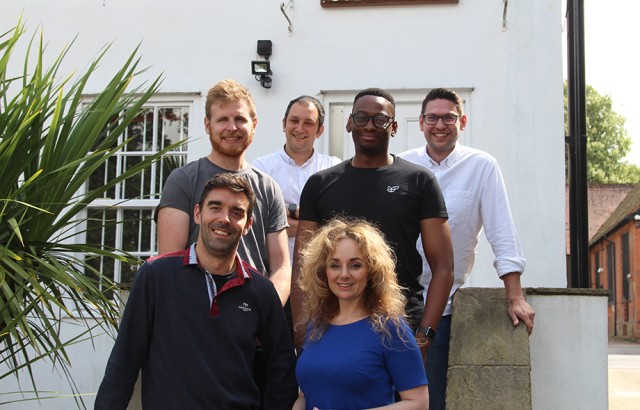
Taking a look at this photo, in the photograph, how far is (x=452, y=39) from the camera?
23.5ft

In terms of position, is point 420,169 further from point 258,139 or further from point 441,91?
point 258,139

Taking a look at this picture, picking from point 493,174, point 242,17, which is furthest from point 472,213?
point 242,17

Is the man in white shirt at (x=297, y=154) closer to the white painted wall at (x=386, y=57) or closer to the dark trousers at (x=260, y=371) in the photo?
the dark trousers at (x=260, y=371)

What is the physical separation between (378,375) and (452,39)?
481cm

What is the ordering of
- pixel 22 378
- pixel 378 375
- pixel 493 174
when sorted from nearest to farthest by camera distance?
pixel 378 375 < pixel 493 174 < pixel 22 378

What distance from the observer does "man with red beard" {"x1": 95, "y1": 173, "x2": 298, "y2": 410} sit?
119 inches

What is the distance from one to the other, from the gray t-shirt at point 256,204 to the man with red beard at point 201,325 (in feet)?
1.05

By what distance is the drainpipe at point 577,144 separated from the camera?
24.2ft

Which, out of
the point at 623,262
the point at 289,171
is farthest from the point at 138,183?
the point at 623,262

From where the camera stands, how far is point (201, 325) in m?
3.05

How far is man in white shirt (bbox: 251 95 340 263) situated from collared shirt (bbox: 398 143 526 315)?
3.02 feet

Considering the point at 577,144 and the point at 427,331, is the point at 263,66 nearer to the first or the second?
the point at 577,144

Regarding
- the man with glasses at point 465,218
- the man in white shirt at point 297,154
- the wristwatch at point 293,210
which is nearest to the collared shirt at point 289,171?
the man in white shirt at point 297,154

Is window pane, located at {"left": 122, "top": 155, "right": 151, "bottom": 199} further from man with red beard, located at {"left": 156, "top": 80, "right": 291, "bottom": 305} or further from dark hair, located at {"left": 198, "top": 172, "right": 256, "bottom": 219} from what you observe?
dark hair, located at {"left": 198, "top": 172, "right": 256, "bottom": 219}
